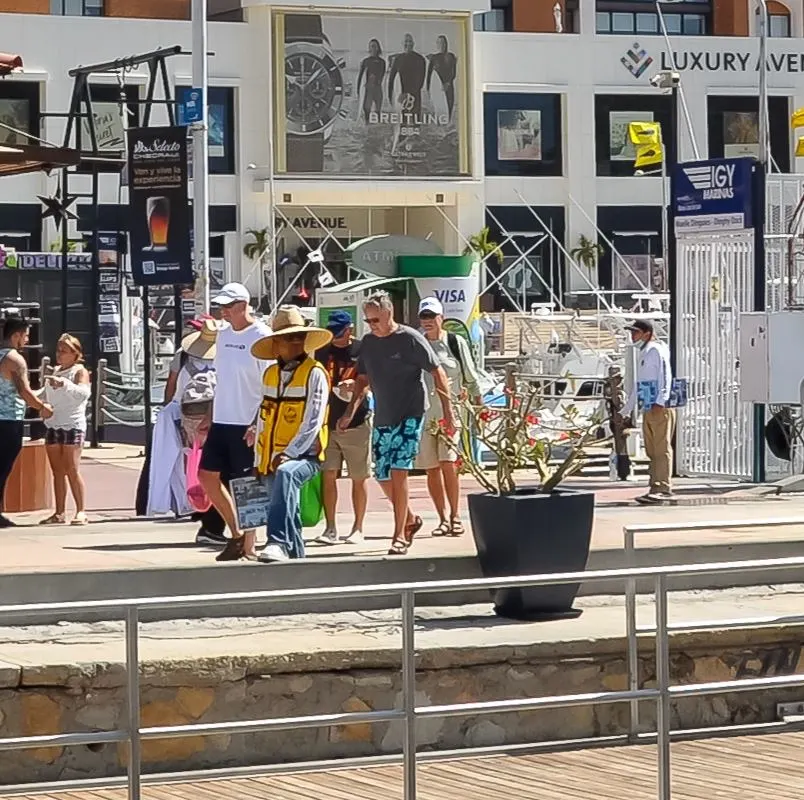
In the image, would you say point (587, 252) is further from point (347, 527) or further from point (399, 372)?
point (399, 372)

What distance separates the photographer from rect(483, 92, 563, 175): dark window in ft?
197

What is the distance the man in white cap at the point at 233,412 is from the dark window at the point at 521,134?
48.5 m

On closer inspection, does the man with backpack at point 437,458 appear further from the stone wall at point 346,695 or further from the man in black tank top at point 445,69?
the man in black tank top at point 445,69

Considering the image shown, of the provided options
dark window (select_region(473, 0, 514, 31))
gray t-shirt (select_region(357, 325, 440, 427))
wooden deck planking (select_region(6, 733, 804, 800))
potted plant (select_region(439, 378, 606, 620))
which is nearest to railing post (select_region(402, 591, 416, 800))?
wooden deck planking (select_region(6, 733, 804, 800))

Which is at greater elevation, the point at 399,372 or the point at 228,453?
the point at 399,372

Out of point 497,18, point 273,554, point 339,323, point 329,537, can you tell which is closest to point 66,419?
point 339,323

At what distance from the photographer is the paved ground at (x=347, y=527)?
12.4m

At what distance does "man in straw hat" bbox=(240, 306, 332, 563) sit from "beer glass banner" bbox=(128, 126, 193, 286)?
7599 millimetres

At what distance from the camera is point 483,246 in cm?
5772

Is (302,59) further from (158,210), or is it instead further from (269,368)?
(269,368)

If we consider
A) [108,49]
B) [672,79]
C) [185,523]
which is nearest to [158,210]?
[185,523]

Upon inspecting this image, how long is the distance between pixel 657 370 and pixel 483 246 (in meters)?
40.8

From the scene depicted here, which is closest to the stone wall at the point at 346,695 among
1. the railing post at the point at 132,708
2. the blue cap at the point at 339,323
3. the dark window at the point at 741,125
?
A: the railing post at the point at 132,708

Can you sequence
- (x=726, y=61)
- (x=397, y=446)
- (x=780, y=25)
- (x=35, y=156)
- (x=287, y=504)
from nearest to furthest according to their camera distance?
(x=287, y=504) < (x=397, y=446) < (x=35, y=156) < (x=726, y=61) < (x=780, y=25)
